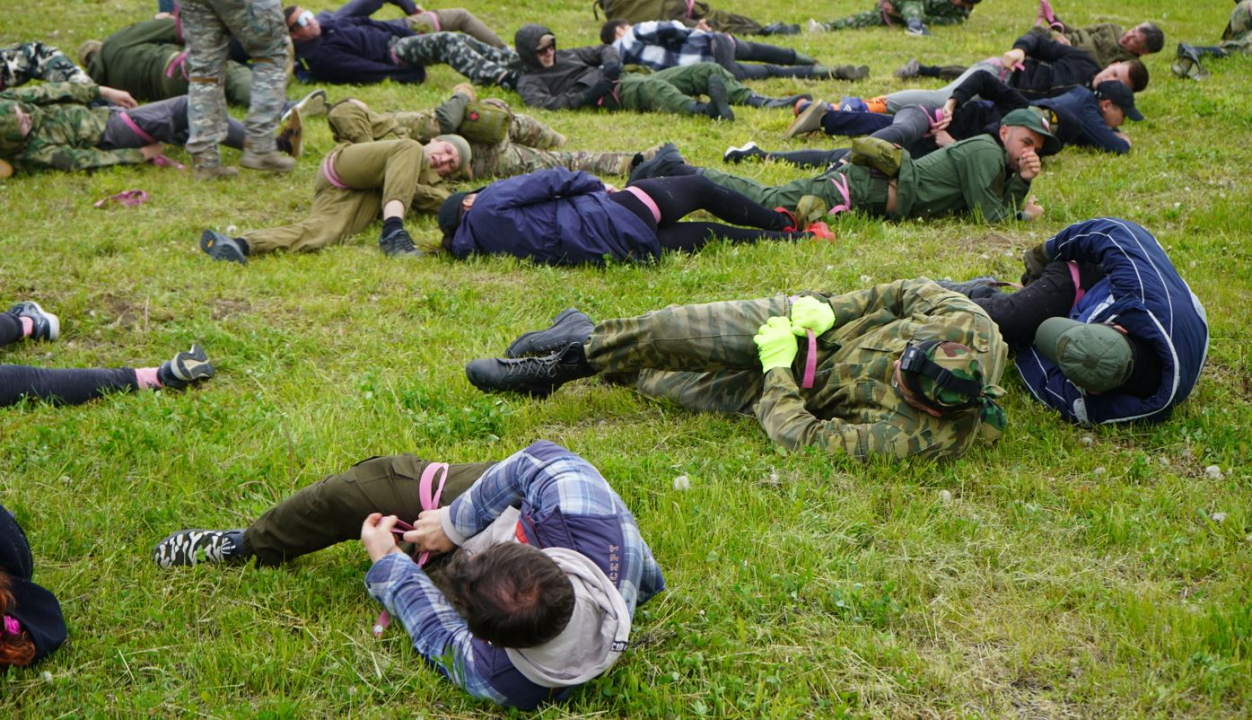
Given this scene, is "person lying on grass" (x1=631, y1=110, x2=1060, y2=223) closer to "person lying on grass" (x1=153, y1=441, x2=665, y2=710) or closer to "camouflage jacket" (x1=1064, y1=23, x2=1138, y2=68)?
"person lying on grass" (x1=153, y1=441, x2=665, y2=710)

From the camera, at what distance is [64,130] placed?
9.20 meters

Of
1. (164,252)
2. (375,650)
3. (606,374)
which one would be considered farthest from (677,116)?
(375,650)

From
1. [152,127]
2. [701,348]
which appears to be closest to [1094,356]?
[701,348]

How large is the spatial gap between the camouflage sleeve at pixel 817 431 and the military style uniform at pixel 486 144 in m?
4.39

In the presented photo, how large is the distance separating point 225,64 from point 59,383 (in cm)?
455

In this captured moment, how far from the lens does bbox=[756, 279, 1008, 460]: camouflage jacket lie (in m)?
4.61

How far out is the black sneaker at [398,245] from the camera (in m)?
7.39

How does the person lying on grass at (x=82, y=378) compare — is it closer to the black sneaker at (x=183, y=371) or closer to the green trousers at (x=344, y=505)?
the black sneaker at (x=183, y=371)

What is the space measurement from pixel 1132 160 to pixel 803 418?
19.6ft

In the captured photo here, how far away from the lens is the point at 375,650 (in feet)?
12.0

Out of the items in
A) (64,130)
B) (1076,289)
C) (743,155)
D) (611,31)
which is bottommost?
(743,155)

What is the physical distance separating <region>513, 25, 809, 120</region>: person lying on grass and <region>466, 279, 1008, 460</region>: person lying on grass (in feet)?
20.4

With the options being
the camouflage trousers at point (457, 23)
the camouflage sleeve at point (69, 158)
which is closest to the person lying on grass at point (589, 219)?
the camouflage sleeve at point (69, 158)

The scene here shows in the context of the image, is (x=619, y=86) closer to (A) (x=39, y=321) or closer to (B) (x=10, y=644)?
(A) (x=39, y=321)
